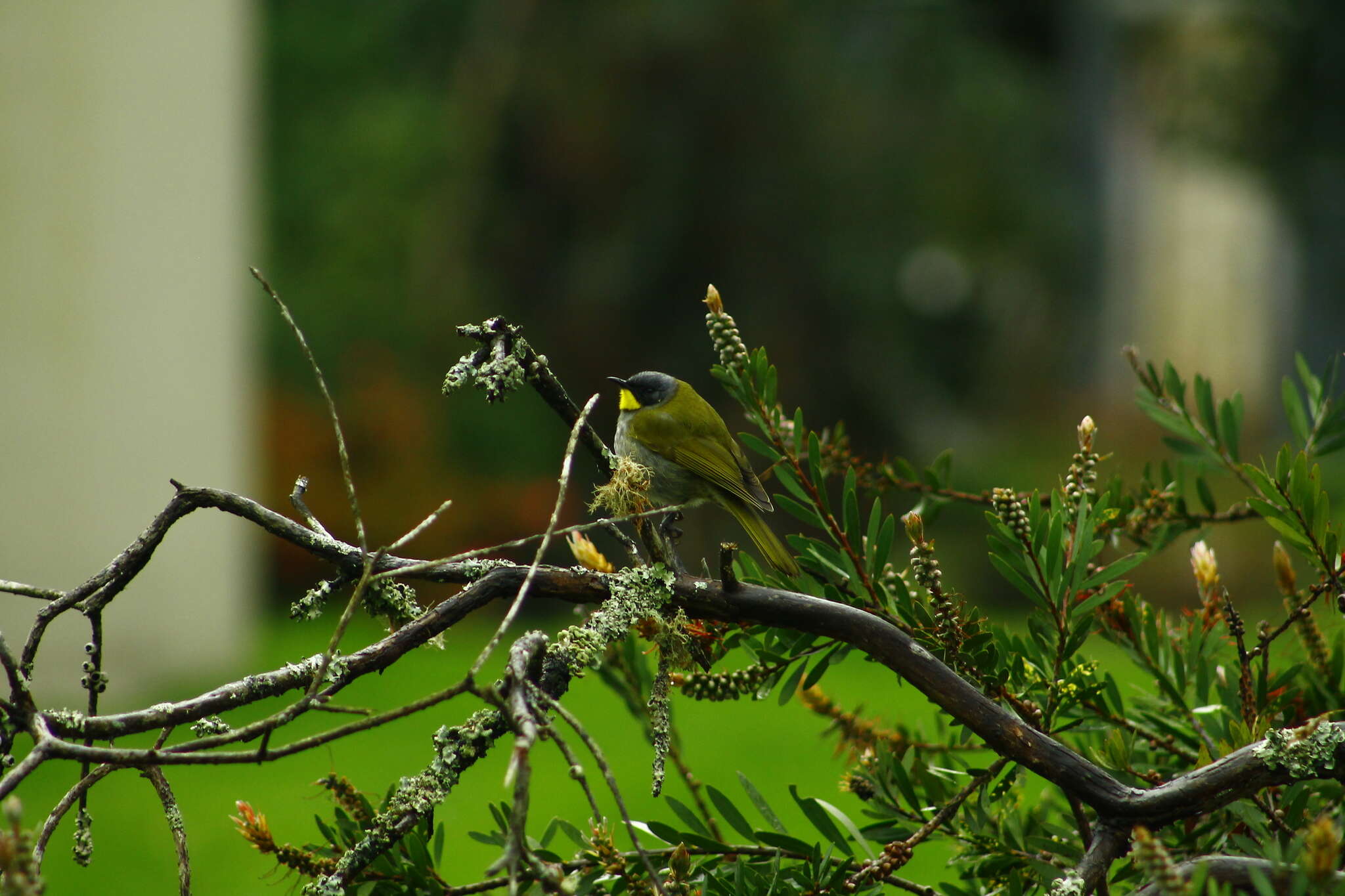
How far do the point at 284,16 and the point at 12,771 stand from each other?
23061 mm

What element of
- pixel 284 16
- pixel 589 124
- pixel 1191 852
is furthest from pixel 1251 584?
pixel 284 16

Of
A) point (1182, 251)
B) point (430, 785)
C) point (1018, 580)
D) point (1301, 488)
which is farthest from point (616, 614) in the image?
point (1182, 251)

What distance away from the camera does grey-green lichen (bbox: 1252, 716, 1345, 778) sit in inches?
40.6

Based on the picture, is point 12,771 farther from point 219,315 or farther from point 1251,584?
point 1251,584

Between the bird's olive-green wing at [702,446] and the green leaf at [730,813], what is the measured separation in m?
1.21

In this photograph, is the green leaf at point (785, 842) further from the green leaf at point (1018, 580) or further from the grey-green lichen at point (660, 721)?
the green leaf at point (1018, 580)

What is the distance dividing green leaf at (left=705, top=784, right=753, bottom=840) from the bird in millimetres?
1150

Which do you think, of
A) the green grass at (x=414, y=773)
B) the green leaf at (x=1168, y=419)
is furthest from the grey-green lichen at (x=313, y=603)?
the green grass at (x=414, y=773)

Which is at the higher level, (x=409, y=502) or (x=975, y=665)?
(x=975, y=665)

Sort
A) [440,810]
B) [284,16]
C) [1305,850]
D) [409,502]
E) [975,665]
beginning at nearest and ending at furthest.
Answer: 1. [1305,850]
2. [975,665]
3. [440,810]
4. [409,502]
5. [284,16]

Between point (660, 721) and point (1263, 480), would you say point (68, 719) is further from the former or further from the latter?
point (1263, 480)

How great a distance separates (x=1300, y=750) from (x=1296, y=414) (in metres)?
0.81

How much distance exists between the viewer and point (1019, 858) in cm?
132

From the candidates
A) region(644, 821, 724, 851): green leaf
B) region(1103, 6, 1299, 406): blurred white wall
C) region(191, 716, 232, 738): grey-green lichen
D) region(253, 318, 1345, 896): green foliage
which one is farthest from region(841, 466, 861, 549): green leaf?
region(1103, 6, 1299, 406): blurred white wall
